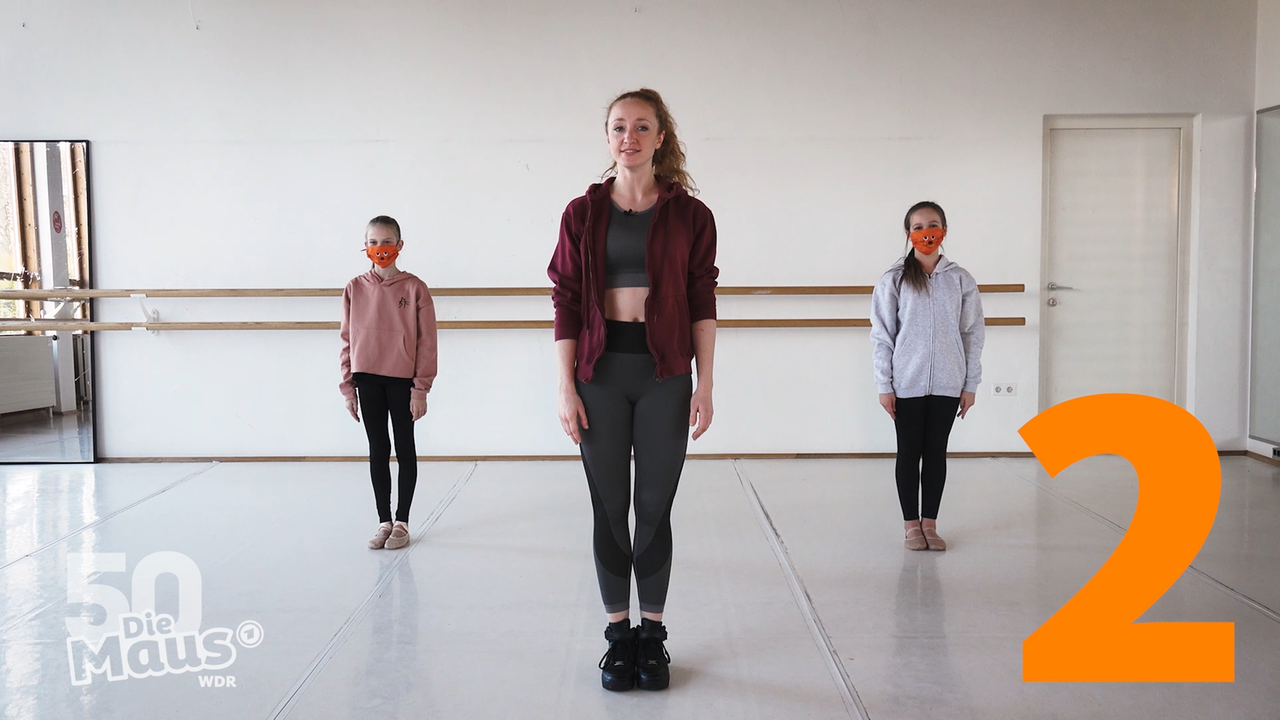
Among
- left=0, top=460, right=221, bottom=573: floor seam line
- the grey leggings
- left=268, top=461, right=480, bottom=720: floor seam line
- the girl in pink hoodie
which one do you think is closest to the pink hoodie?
the girl in pink hoodie

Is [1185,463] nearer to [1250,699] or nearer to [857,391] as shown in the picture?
[1250,699]

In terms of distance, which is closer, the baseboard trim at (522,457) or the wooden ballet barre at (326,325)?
the wooden ballet barre at (326,325)

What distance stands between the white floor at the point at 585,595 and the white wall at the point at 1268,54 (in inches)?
85.8

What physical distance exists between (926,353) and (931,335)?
0.22ft

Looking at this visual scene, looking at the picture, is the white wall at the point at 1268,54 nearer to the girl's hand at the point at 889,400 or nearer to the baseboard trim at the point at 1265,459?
the baseboard trim at the point at 1265,459

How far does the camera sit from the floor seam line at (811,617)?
6.06 feet

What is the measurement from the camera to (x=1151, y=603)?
2.27m

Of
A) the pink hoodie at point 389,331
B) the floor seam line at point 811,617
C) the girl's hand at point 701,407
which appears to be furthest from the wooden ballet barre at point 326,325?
the girl's hand at point 701,407

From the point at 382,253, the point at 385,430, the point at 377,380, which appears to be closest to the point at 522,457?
the point at 385,430

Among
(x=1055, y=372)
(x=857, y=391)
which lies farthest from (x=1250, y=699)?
(x=1055, y=372)

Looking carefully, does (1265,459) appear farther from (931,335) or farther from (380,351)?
(380,351)

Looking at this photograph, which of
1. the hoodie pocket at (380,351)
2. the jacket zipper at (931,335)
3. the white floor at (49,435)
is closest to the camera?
the jacket zipper at (931,335)

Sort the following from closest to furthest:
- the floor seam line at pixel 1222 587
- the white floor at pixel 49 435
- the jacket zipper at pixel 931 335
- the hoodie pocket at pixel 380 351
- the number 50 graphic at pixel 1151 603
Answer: the number 50 graphic at pixel 1151 603
the floor seam line at pixel 1222 587
the jacket zipper at pixel 931 335
the hoodie pocket at pixel 380 351
the white floor at pixel 49 435

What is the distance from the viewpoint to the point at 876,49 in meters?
4.64
